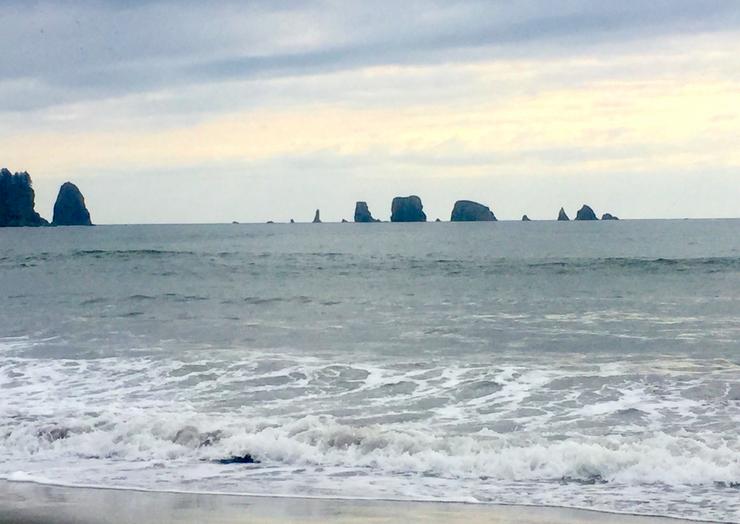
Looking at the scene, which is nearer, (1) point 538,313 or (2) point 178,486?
(2) point 178,486

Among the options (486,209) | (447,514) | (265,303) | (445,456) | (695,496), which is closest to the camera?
(447,514)

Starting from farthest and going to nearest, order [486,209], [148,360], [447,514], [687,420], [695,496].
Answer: [486,209] < [148,360] < [687,420] < [695,496] < [447,514]

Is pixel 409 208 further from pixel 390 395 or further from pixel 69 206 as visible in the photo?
pixel 390 395

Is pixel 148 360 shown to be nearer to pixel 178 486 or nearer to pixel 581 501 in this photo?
pixel 178 486

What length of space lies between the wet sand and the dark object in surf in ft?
5.37

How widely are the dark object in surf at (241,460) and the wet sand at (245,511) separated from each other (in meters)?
1.64

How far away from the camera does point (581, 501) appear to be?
32.7ft

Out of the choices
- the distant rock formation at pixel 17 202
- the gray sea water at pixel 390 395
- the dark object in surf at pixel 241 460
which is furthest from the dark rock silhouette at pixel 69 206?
the dark object in surf at pixel 241 460

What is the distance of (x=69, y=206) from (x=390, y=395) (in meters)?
161

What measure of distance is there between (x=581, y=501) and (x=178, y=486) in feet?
14.4

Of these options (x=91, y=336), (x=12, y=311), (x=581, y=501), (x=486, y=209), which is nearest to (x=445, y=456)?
(x=581, y=501)

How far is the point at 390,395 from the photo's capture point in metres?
15.6

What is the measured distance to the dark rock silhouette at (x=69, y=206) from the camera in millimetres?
166125

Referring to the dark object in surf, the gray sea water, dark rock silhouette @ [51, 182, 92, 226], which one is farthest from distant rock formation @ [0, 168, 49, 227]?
the dark object in surf
